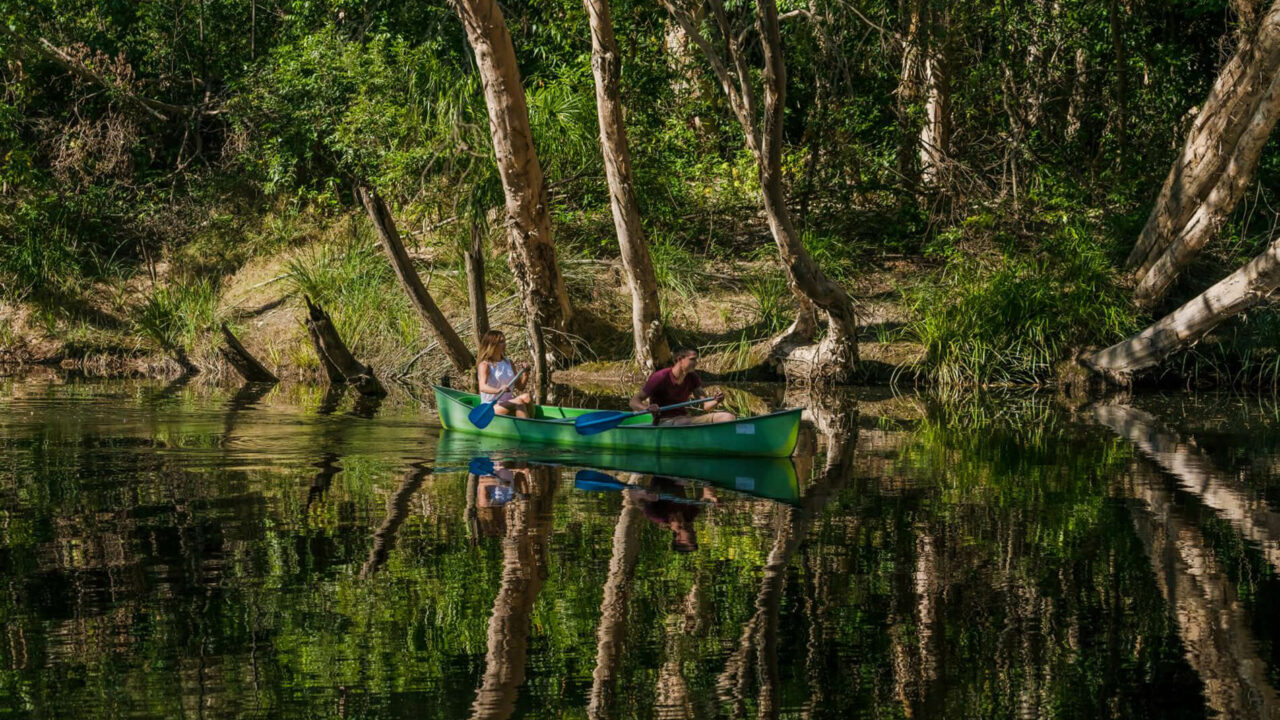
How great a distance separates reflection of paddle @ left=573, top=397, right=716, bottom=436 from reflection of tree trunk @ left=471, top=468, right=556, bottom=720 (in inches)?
97.6

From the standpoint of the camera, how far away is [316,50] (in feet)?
68.4

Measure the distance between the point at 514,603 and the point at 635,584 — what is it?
0.69 m

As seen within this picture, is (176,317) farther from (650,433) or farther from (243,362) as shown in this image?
(650,433)

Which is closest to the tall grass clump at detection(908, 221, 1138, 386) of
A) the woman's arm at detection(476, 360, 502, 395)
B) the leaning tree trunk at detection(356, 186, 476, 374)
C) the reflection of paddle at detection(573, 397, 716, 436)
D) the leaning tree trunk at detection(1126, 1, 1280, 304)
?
the leaning tree trunk at detection(1126, 1, 1280, 304)

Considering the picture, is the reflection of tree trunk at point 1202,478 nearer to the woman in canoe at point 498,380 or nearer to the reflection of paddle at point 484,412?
the woman in canoe at point 498,380

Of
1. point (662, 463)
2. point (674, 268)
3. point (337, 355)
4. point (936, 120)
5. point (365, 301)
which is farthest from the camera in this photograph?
point (936, 120)

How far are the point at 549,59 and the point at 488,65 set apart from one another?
5.33 metres

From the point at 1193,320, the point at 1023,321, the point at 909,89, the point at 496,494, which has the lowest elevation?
the point at 496,494

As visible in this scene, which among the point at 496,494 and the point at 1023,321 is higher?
the point at 1023,321

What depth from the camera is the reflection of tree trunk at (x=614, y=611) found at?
17.0ft

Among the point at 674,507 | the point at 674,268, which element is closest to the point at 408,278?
the point at 674,268

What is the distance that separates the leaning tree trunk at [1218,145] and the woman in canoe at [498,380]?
8044 mm

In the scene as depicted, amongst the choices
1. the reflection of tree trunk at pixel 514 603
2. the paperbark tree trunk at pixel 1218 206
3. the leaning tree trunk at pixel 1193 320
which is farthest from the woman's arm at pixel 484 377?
the paperbark tree trunk at pixel 1218 206

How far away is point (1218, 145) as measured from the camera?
15891 millimetres
